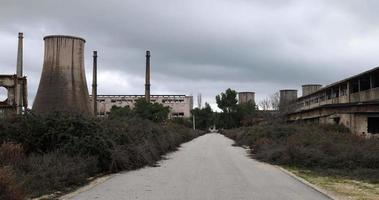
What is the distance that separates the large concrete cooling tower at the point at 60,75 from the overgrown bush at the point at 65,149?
81.3 ft

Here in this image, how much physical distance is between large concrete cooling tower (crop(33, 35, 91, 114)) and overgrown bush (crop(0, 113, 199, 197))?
2479cm

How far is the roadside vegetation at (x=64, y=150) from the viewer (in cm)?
1348

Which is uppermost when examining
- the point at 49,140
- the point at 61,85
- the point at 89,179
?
the point at 61,85

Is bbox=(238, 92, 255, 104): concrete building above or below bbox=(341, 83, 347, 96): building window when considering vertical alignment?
above

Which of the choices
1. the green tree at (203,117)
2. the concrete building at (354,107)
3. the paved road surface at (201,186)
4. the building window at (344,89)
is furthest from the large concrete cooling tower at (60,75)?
the green tree at (203,117)

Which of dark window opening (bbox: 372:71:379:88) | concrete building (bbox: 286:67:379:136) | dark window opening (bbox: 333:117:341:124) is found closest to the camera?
concrete building (bbox: 286:67:379:136)

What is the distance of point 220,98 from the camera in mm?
136375

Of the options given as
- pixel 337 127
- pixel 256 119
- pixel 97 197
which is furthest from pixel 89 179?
pixel 256 119

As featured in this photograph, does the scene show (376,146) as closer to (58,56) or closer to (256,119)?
(58,56)

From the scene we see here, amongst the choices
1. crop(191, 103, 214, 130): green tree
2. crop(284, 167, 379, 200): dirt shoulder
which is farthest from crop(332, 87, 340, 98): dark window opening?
crop(191, 103, 214, 130): green tree

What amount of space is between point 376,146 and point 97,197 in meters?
14.5

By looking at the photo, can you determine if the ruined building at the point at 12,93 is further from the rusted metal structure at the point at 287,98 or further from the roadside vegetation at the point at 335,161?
the rusted metal structure at the point at 287,98

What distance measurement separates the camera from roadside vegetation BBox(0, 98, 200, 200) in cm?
1348

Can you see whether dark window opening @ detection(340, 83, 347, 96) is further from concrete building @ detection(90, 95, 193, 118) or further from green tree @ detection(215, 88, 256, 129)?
concrete building @ detection(90, 95, 193, 118)
